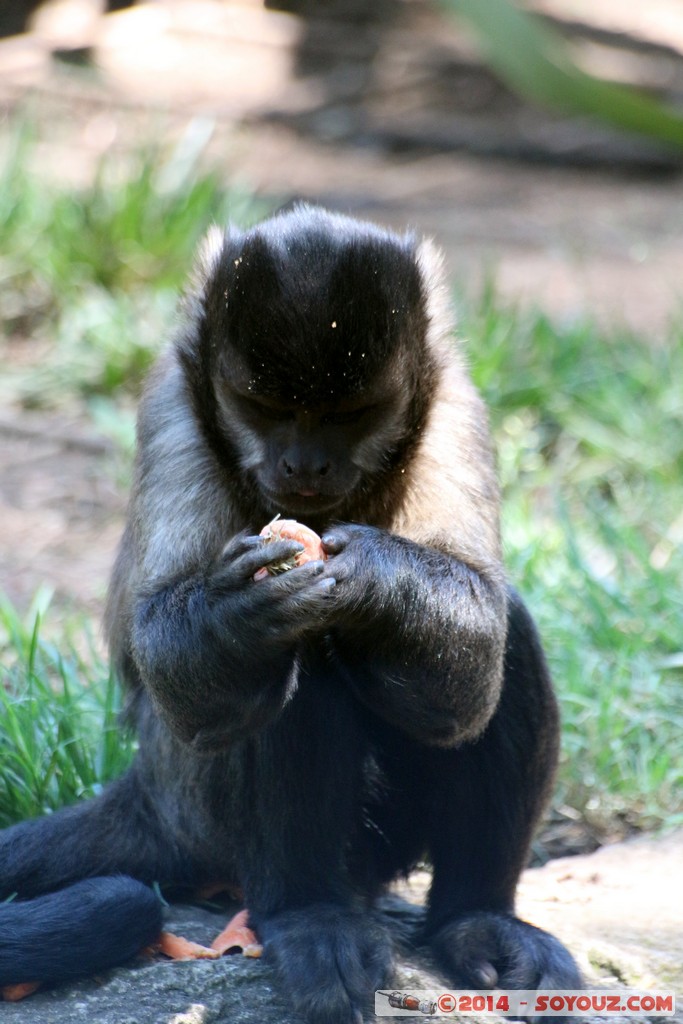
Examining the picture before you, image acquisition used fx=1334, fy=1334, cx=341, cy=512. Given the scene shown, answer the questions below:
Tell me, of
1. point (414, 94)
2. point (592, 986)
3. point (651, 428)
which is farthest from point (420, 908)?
point (414, 94)

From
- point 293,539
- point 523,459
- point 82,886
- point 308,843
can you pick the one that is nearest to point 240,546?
point 293,539

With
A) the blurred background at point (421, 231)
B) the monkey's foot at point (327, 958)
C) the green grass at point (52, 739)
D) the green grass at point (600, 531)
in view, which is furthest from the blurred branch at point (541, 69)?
the green grass at point (600, 531)

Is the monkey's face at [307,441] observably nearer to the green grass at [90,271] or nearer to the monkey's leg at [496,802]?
the monkey's leg at [496,802]

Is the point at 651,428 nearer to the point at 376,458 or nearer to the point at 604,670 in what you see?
the point at 604,670

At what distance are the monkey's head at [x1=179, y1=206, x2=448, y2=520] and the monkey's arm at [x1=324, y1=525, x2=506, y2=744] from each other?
0.21 meters

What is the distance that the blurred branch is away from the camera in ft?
3.27

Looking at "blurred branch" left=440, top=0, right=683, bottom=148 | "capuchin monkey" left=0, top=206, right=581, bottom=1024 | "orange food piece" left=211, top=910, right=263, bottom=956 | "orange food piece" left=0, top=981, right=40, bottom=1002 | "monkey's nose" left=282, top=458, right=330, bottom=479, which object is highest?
"blurred branch" left=440, top=0, right=683, bottom=148

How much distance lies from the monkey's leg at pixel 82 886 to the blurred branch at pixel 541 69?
2.35 metres

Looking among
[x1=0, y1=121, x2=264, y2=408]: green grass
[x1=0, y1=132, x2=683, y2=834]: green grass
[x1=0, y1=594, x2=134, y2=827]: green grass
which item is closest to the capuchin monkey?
[x1=0, y1=594, x2=134, y2=827]: green grass

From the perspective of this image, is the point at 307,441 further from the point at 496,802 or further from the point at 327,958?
the point at 327,958

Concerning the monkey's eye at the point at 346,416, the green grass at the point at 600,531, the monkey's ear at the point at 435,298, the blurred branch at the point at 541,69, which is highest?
the blurred branch at the point at 541,69

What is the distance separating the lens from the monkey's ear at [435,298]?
3314 mm

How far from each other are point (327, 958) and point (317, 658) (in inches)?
25.9

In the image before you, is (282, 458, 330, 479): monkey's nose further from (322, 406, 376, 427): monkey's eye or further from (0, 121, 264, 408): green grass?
(0, 121, 264, 408): green grass
